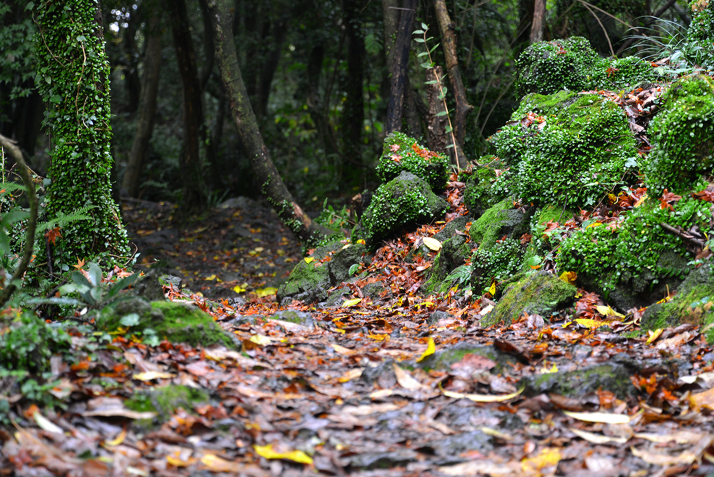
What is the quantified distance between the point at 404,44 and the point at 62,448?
799 cm

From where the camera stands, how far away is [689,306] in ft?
11.3

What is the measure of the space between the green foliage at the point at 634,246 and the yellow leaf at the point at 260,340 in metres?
2.50

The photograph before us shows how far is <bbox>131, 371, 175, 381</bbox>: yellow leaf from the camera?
2.53m

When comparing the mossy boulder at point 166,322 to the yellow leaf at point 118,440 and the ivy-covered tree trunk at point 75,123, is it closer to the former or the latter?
the yellow leaf at point 118,440

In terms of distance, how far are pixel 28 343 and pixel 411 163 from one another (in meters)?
5.76

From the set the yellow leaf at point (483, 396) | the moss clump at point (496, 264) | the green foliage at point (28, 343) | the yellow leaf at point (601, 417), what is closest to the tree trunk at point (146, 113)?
the moss clump at point (496, 264)

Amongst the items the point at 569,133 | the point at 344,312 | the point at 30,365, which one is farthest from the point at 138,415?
the point at 569,133

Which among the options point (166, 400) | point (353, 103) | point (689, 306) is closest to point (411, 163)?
point (689, 306)

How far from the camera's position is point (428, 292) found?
5816 millimetres

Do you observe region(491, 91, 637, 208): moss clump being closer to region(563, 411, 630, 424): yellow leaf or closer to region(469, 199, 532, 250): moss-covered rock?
region(469, 199, 532, 250): moss-covered rock

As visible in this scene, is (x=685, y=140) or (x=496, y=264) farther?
(x=496, y=264)

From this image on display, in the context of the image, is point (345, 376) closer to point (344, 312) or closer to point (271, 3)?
point (344, 312)


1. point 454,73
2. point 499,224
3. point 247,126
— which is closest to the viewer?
point 499,224

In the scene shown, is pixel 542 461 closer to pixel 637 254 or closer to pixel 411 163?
pixel 637 254
